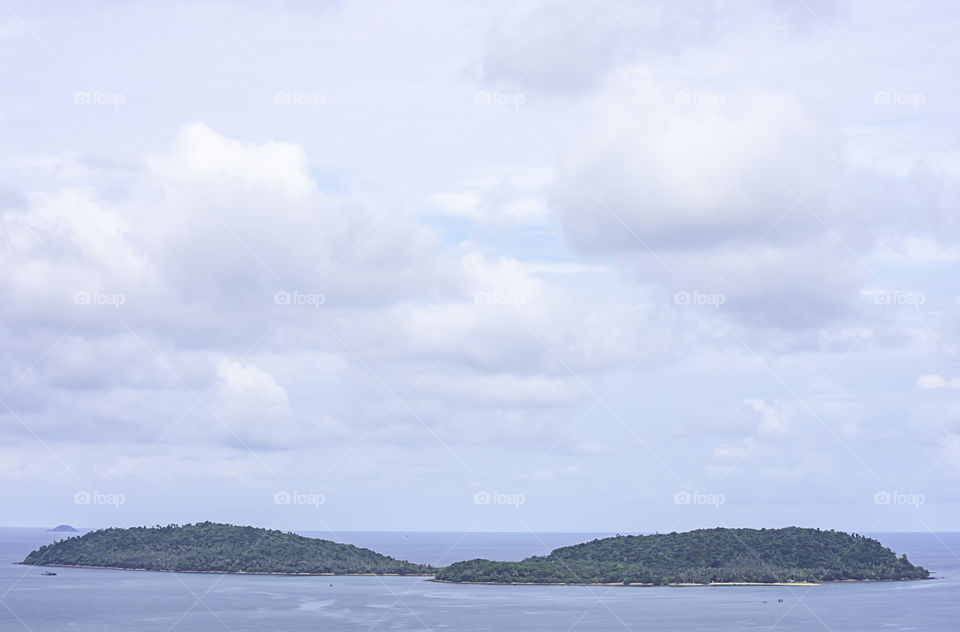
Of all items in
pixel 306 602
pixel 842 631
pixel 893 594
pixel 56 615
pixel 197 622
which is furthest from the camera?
pixel 893 594

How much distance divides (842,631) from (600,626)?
3263cm

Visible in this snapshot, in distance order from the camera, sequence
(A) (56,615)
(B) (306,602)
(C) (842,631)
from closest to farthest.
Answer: (C) (842,631) → (A) (56,615) → (B) (306,602)

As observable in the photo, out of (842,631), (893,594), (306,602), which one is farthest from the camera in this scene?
(893,594)

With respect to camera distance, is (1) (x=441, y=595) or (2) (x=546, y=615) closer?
(2) (x=546, y=615)

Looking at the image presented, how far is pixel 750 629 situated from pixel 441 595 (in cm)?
6934

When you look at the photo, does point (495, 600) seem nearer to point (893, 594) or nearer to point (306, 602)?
point (306, 602)

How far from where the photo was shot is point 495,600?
183m

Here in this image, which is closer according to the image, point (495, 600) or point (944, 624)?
point (944, 624)

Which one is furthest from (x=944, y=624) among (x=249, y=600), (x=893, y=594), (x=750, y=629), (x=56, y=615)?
(x=56, y=615)

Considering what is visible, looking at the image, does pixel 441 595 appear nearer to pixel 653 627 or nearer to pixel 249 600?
pixel 249 600

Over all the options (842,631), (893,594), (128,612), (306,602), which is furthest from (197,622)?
(893,594)

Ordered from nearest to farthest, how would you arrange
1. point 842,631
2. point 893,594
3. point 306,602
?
point 842,631, point 306,602, point 893,594

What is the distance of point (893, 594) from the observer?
197 meters

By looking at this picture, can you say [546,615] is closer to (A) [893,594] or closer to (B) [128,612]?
(B) [128,612]
